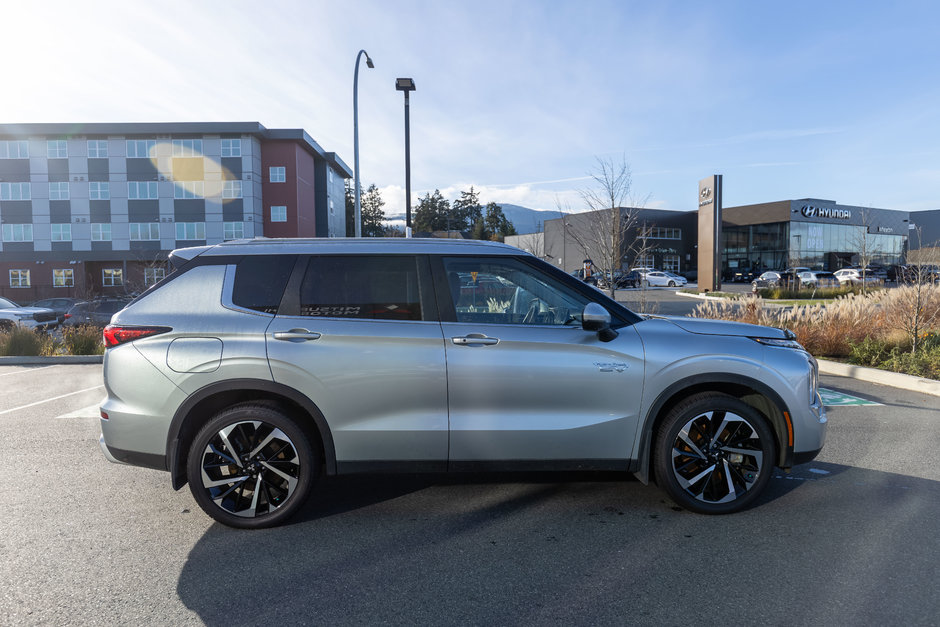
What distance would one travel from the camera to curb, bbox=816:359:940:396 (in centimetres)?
832

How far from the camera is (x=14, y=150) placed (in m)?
46.7

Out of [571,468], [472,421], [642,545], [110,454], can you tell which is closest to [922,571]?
[642,545]

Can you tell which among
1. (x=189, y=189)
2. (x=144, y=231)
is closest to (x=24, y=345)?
(x=189, y=189)

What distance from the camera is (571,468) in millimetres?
4012

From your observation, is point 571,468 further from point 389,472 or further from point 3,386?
point 3,386

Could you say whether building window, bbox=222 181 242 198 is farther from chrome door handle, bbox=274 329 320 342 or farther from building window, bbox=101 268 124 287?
chrome door handle, bbox=274 329 320 342

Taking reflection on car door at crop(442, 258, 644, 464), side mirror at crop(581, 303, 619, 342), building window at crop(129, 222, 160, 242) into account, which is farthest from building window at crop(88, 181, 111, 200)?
side mirror at crop(581, 303, 619, 342)

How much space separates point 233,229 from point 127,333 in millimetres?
45947

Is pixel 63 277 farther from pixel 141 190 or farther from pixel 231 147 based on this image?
pixel 231 147

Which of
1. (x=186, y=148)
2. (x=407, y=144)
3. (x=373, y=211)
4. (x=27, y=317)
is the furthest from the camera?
(x=373, y=211)

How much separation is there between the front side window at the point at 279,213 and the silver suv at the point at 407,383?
46.3 meters

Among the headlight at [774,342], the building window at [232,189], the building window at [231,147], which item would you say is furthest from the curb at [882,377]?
the building window at [231,147]

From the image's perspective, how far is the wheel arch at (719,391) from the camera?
3980 mm

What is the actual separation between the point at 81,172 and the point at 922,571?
55.6 m
